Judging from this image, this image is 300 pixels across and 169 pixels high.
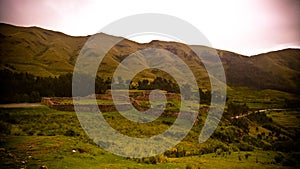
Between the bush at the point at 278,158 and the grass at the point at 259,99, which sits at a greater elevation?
the grass at the point at 259,99

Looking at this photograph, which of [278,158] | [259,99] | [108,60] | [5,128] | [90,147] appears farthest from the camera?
[108,60]

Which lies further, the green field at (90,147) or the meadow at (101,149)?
the meadow at (101,149)

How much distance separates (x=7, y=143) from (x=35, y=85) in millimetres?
25428

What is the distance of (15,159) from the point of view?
19.4m

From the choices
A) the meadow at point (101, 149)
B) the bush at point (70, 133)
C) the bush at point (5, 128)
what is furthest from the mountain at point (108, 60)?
the bush at point (70, 133)

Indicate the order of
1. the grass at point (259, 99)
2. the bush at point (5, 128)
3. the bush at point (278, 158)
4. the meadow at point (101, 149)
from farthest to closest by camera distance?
the grass at point (259, 99)
the bush at point (278, 158)
the bush at point (5, 128)
the meadow at point (101, 149)

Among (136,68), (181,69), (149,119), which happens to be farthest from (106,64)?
(149,119)

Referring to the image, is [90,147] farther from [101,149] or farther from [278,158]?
[278,158]

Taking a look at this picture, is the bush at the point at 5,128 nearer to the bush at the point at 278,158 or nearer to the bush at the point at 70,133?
the bush at the point at 70,133

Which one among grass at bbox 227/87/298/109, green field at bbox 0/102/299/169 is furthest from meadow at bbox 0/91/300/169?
grass at bbox 227/87/298/109

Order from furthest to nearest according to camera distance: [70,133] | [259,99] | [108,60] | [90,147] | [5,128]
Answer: [108,60]
[259,99]
[70,133]
[5,128]
[90,147]

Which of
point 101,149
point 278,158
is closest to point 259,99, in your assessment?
point 278,158

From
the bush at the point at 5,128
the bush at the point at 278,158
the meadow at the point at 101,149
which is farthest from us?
the bush at the point at 278,158

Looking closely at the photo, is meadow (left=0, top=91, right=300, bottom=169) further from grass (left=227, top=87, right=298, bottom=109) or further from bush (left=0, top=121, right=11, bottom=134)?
grass (left=227, top=87, right=298, bottom=109)
